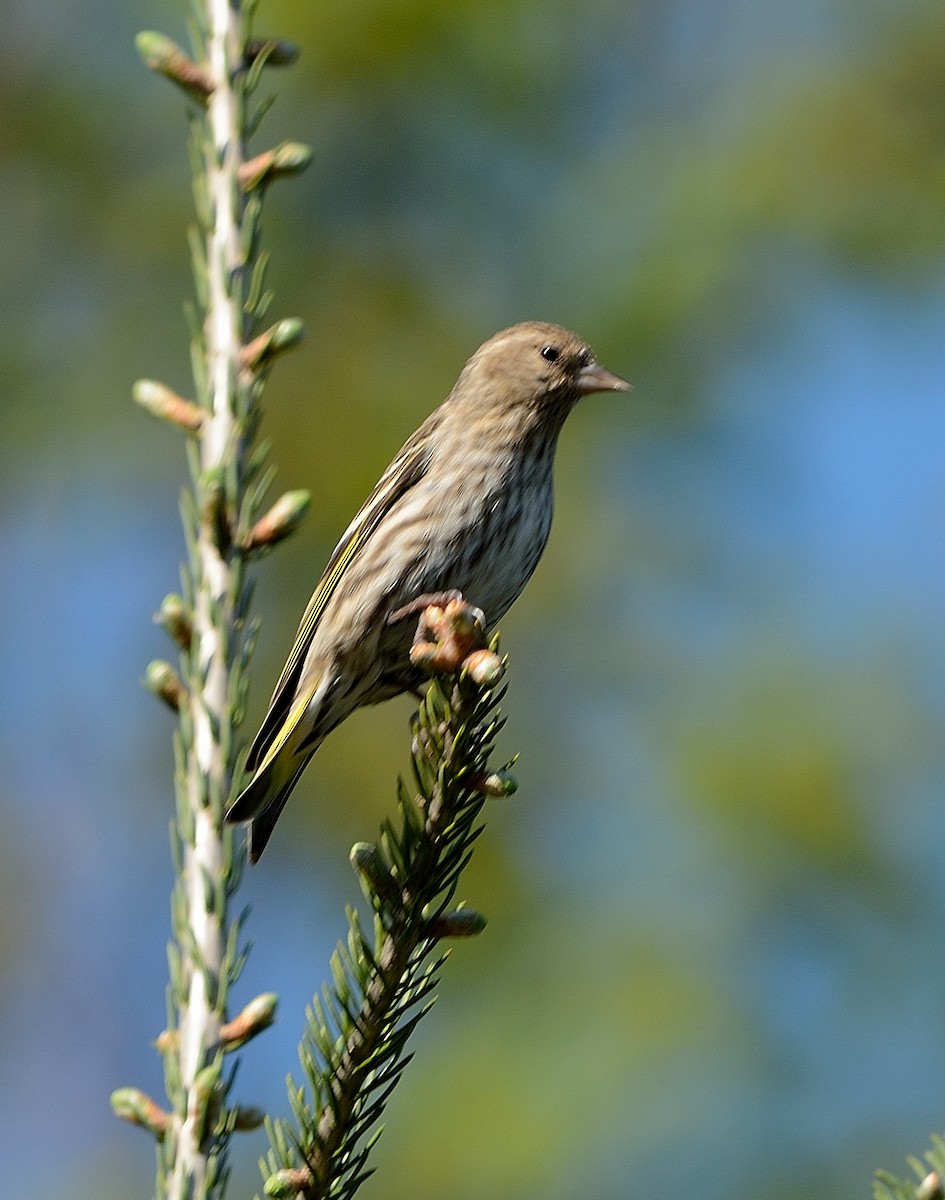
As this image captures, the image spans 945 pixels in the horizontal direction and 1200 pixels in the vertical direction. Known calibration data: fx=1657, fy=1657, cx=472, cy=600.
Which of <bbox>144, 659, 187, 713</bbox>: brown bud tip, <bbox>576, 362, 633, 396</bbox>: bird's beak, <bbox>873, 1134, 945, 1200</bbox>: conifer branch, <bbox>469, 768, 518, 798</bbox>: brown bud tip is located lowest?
<bbox>873, 1134, 945, 1200</bbox>: conifer branch

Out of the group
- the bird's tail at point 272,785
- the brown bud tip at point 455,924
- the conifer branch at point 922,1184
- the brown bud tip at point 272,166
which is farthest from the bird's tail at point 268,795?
the conifer branch at point 922,1184

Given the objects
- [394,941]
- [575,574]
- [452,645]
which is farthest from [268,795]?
[575,574]

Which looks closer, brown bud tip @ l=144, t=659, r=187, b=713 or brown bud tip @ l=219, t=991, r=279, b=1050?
brown bud tip @ l=219, t=991, r=279, b=1050

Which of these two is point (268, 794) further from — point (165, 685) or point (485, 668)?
point (165, 685)

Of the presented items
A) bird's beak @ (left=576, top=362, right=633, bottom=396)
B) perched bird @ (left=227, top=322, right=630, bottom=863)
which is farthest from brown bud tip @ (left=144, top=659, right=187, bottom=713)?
bird's beak @ (left=576, top=362, right=633, bottom=396)

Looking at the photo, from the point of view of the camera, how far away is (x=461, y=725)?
266cm

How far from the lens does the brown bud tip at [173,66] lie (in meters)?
2.10

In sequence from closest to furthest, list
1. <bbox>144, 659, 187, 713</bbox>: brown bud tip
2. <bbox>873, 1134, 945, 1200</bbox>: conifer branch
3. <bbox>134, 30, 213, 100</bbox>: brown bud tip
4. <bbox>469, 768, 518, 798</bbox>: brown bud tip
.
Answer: <bbox>873, 1134, 945, 1200</bbox>: conifer branch < <bbox>144, 659, 187, 713</bbox>: brown bud tip < <bbox>134, 30, 213, 100</bbox>: brown bud tip < <bbox>469, 768, 518, 798</bbox>: brown bud tip

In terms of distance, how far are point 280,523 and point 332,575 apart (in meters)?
3.02

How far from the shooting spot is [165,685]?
2.01 metres

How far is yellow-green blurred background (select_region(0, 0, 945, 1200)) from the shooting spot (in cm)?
749

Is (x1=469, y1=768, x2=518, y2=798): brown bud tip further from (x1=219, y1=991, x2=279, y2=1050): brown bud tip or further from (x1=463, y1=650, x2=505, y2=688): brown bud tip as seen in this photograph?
(x1=219, y1=991, x2=279, y2=1050): brown bud tip

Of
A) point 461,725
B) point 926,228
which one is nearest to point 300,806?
point 926,228

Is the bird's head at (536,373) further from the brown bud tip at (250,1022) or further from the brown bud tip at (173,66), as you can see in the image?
the brown bud tip at (250,1022)
